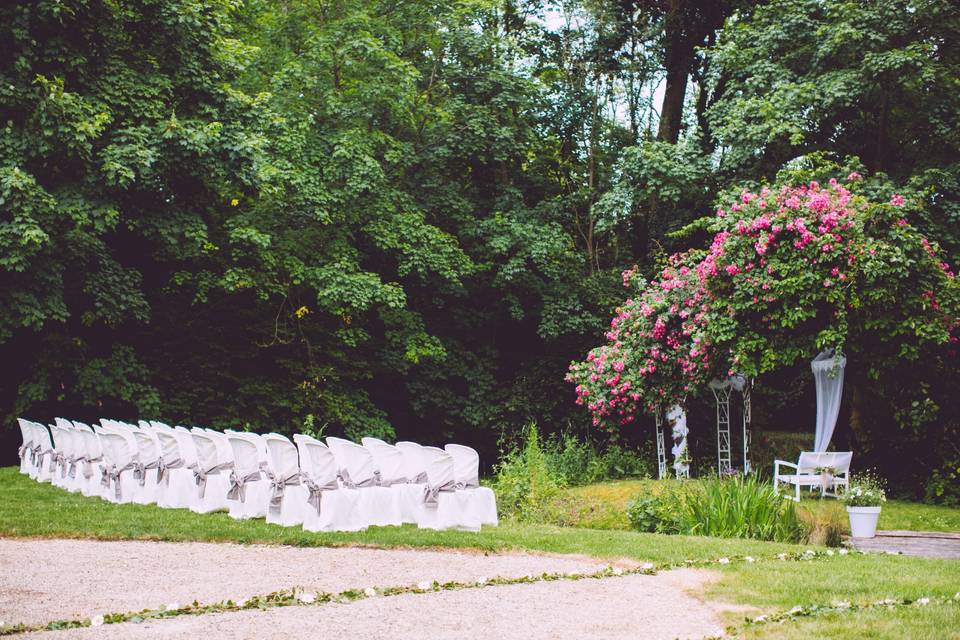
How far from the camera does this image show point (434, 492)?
8.98 metres

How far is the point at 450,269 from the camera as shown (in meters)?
17.4

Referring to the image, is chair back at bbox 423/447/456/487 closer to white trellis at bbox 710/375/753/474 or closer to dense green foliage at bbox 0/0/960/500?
dense green foliage at bbox 0/0/960/500

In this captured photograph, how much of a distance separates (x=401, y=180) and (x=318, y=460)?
10.9 meters

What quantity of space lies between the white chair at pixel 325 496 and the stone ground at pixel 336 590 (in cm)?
75

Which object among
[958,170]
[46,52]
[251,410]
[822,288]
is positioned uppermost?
[46,52]

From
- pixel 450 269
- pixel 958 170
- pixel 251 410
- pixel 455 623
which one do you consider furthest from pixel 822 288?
pixel 251 410

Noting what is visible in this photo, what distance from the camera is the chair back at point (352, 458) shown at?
8773mm

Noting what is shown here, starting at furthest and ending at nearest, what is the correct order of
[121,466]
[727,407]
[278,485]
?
1. [727,407]
2. [121,466]
3. [278,485]

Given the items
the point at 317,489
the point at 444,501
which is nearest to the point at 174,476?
the point at 317,489

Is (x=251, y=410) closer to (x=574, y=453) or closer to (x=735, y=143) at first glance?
(x=574, y=453)

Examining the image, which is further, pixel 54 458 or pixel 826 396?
pixel 826 396

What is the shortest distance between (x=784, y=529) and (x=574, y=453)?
633cm

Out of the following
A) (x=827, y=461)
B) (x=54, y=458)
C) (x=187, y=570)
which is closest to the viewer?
(x=187, y=570)

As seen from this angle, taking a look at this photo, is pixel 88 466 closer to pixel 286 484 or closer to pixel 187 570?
pixel 286 484
